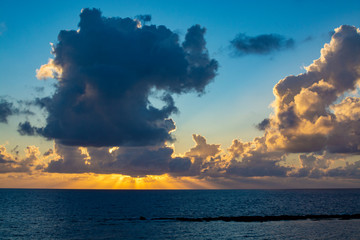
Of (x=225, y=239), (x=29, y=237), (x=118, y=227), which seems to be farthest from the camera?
(x=118, y=227)

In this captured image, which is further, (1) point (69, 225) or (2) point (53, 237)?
(1) point (69, 225)

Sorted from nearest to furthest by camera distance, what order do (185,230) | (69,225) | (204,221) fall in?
1. (185,230)
2. (69,225)
3. (204,221)

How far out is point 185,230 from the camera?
249ft

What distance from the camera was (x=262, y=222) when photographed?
295ft

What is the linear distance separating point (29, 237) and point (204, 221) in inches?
1835

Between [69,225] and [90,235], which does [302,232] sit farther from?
[69,225]

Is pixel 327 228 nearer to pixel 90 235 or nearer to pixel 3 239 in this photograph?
pixel 90 235

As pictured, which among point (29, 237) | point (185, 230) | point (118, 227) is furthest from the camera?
point (118, 227)

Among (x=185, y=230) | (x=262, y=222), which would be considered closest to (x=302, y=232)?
(x=262, y=222)

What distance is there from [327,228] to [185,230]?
112 ft

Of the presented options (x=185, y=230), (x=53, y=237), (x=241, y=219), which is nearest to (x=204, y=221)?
(x=241, y=219)

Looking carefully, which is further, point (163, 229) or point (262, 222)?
point (262, 222)

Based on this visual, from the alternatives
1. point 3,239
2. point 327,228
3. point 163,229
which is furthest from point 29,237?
point 327,228

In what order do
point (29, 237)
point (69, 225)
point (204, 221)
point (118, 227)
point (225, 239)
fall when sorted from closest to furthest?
point (225, 239)
point (29, 237)
point (118, 227)
point (69, 225)
point (204, 221)
